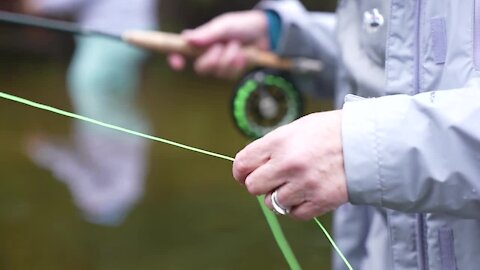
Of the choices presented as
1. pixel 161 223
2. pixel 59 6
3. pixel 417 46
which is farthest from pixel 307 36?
pixel 59 6

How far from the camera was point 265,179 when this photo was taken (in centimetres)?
82

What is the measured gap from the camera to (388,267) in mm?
1032

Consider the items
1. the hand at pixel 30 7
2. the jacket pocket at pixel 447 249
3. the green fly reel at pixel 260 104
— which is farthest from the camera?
the hand at pixel 30 7

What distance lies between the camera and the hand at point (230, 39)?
1512 millimetres

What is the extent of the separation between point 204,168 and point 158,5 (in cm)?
227

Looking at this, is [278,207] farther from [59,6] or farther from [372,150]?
[59,6]

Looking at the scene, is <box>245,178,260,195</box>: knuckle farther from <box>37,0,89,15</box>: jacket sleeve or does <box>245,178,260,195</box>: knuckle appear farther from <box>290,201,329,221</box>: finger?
<box>37,0,89,15</box>: jacket sleeve

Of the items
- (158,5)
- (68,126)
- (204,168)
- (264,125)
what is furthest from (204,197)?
(158,5)

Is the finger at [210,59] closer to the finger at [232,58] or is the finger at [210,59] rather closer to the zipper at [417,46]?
the finger at [232,58]

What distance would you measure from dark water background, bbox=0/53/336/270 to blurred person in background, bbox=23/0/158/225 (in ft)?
0.19

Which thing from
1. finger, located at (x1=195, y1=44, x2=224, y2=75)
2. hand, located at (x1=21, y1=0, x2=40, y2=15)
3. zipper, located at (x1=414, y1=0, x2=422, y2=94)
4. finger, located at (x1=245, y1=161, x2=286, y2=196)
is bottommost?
hand, located at (x1=21, y1=0, x2=40, y2=15)

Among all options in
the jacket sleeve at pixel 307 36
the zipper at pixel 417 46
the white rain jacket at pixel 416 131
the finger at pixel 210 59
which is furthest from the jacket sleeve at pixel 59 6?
the zipper at pixel 417 46

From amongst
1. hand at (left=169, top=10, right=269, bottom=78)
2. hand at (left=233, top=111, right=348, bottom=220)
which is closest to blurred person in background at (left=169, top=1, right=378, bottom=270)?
hand at (left=169, top=10, right=269, bottom=78)

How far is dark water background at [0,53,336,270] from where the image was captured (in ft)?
7.74
